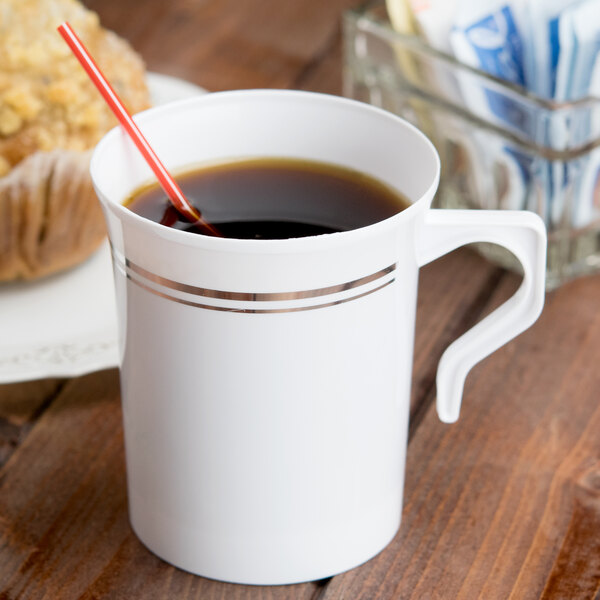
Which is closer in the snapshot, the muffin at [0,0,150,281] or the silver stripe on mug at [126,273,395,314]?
the silver stripe on mug at [126,273,395,314]

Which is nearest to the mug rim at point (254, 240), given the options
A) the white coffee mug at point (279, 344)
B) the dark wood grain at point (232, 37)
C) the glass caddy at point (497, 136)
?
the white coffee mug at point (279, 344)

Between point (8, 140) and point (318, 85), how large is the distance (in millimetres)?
459

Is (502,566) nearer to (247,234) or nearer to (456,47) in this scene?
(247,234)

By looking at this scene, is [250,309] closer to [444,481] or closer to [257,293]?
[257,293]

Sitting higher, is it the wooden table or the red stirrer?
the red stirrer

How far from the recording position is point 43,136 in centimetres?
79

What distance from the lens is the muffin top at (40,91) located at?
30.7 inches

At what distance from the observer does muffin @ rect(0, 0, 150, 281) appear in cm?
78

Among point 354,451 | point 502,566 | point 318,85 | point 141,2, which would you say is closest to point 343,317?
point 354,451

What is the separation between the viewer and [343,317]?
1.70ft

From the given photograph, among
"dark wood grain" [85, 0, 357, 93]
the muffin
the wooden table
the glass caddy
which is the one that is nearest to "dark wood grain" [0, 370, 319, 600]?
the wooden table

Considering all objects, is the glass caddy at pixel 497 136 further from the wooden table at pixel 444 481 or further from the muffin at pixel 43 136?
the muffin at pixel 43 136

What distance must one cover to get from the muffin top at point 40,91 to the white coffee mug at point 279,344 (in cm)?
22

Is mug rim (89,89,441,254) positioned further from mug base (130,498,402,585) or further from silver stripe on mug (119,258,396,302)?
mug base (130,498,402,585)
